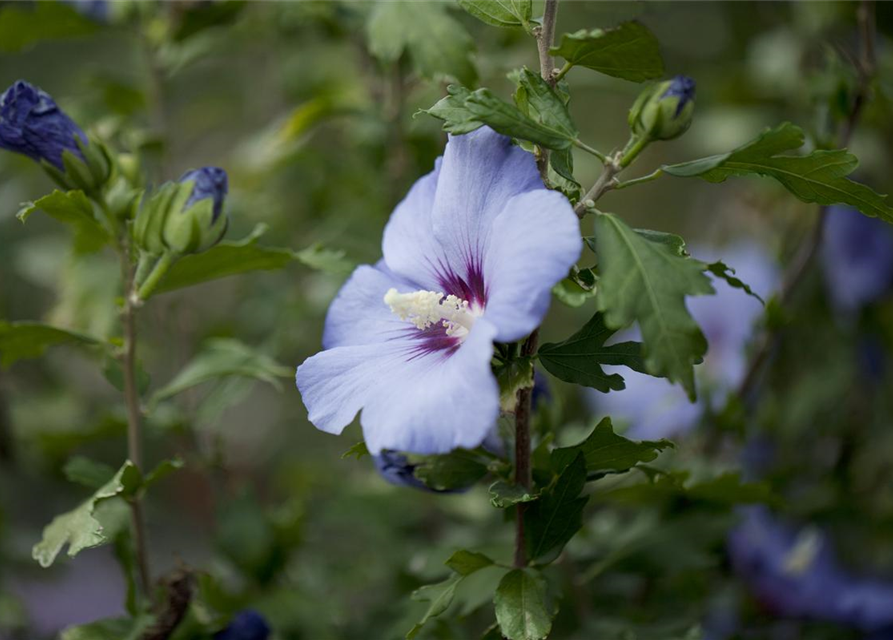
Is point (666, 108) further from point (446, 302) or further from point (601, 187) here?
point (446, 302)

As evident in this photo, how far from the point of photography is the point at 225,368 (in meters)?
0.90

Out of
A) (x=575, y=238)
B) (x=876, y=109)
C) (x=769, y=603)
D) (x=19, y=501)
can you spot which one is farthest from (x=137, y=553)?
(x=876, y=109)

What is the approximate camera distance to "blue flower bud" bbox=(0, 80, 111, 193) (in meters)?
Answer: 0.76

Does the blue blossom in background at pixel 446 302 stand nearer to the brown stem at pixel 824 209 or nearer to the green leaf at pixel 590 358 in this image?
the green leaf at pixel 590 358

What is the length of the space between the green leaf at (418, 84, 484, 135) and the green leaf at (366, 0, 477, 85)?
24 cm

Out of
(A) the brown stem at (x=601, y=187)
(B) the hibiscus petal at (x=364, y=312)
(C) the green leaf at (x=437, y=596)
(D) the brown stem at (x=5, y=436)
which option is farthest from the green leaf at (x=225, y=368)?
(D) the brown stem at (x=5, y=436)

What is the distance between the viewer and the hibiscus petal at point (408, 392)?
0.56 metres

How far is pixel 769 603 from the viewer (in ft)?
3.74

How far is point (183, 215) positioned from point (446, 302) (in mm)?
226

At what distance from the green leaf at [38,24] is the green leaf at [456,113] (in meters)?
0.68

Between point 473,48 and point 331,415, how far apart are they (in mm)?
406

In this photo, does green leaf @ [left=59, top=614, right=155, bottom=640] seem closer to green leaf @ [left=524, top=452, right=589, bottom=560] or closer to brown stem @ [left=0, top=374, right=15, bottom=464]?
green leaf @ [left=524, top=452, right=589, bottom=560]

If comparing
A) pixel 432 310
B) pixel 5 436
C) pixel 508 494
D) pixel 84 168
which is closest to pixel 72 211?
pixel 84 168

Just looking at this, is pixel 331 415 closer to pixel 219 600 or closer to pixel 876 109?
pixel 219 600
